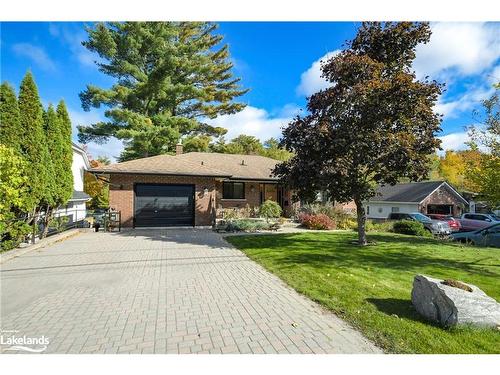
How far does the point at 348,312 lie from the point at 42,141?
12204 mm

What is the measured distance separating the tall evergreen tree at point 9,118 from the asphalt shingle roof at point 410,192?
30.3 metres

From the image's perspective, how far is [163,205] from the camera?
55.7 feet

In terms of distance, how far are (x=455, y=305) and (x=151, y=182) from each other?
49.7 feet

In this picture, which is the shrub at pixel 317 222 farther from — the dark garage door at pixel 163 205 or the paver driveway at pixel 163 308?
the paver driveway at pixel 163 308


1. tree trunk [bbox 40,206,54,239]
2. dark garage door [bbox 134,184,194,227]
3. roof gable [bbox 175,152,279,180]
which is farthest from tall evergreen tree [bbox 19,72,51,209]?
roof gable [bbox 175,152,279,180]

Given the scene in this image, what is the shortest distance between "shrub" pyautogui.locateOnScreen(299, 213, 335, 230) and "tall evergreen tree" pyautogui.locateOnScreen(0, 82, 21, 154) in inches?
559

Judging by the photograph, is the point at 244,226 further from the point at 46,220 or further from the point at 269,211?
the point at 46,220

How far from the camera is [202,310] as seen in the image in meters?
5.05

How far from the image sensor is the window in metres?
21.0

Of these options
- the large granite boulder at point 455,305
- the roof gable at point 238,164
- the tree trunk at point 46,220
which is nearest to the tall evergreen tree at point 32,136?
the tree trunk at point 46,220

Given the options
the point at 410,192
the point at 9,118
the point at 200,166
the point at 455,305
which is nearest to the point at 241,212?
the point at 200,166

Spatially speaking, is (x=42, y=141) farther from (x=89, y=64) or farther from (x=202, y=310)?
(x=89, y=64)
